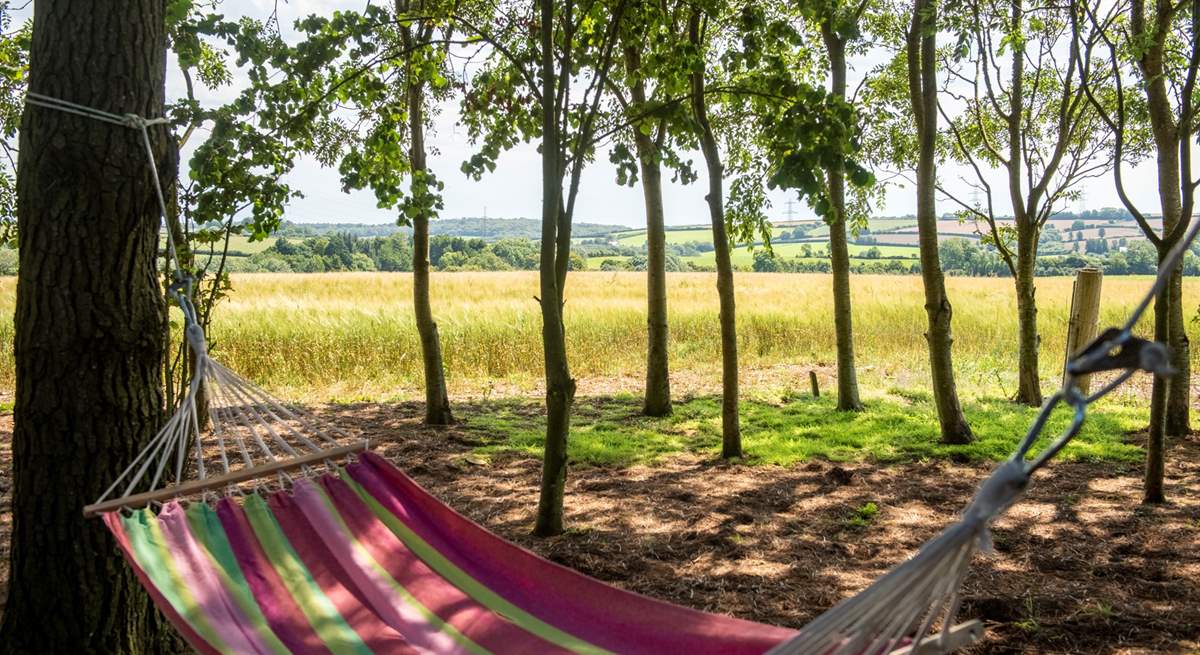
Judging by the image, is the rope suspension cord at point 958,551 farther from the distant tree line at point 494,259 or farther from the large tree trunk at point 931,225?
the distant tree line at point 494,259

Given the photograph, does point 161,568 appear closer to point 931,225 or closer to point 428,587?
point 428,587

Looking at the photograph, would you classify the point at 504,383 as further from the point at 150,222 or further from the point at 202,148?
the point at 150,222

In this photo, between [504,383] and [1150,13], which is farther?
[504,383]

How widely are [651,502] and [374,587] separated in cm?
209

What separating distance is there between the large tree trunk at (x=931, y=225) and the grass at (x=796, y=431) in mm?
229

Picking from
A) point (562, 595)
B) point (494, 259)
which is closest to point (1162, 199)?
point (562, 595)

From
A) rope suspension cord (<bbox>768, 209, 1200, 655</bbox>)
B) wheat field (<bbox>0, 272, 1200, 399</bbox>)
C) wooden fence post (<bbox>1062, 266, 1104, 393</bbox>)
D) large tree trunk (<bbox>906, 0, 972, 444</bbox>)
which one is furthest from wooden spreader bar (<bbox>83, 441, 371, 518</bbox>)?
wooden fence post (<bbox>1062, 266, 1104, 393</bbox>)

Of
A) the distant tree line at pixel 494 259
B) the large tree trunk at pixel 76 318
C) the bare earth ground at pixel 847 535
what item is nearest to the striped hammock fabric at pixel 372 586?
the large tree trunk at pixel 76 318

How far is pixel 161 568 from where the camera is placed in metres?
1.67

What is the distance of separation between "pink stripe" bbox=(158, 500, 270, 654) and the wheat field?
17.2 ft

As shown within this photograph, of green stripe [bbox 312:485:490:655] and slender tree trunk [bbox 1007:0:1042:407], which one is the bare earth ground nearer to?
green stripe [bbox 312:485:490:655]

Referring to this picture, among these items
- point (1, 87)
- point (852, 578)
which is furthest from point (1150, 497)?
point (1, 87)

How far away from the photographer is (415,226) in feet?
16.7

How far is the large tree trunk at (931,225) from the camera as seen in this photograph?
4.75 meters
